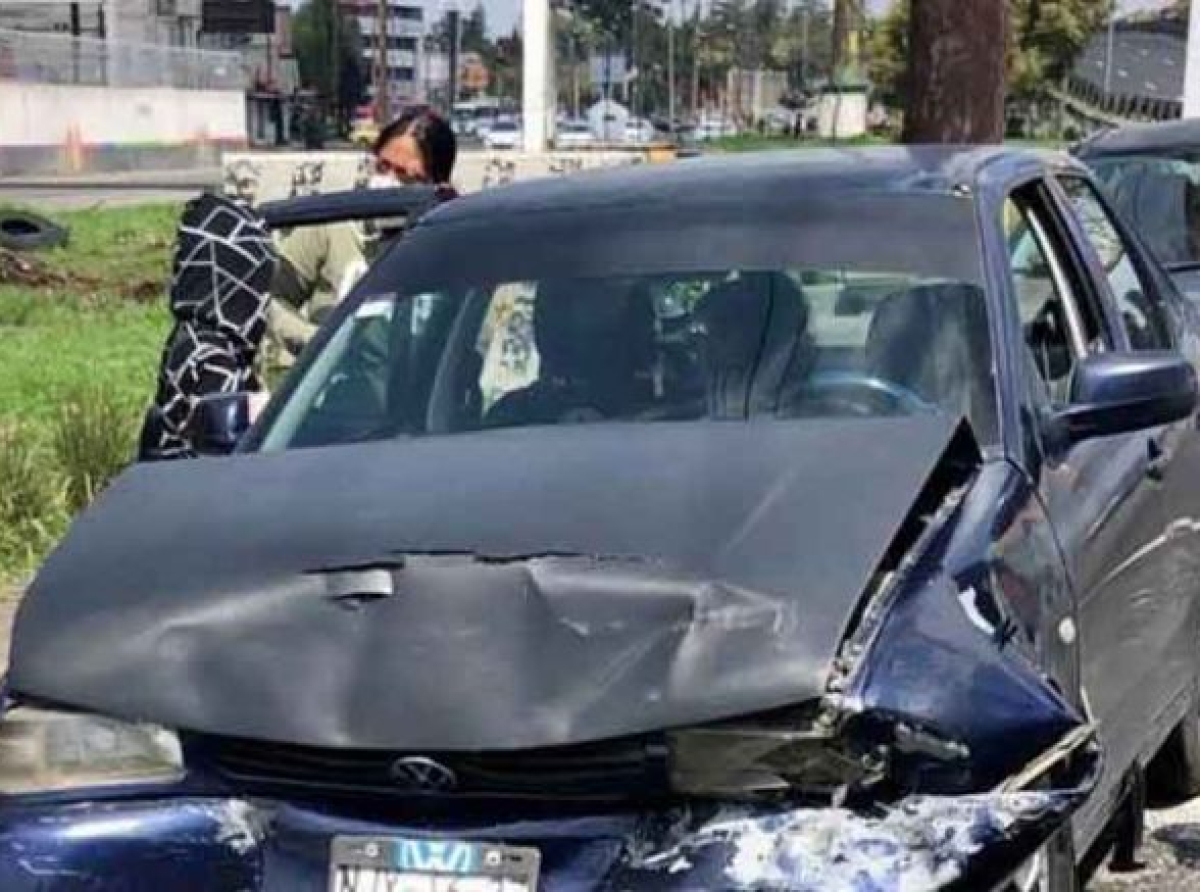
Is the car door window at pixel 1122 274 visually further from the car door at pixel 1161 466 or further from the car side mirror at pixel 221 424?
the car side mirror at pixel 221 424

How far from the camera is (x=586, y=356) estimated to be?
438 cm

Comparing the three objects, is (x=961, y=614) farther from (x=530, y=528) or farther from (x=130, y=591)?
(x=130, y=591)

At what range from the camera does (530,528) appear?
328 cm

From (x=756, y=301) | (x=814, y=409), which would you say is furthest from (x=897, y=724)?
(x=756, y=301)

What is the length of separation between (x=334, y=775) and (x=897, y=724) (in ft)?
2.68

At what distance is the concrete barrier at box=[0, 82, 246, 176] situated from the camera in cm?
5669

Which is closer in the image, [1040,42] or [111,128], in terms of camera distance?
[111,128]

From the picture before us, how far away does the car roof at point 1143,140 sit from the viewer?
1084 centimetres

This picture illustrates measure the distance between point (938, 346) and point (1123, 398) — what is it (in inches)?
15.0

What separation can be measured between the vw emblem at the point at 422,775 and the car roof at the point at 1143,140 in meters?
8.26

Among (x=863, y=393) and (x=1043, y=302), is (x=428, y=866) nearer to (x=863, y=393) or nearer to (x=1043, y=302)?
(x=863, y=393)

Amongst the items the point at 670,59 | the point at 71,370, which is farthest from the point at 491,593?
the point at 670,59

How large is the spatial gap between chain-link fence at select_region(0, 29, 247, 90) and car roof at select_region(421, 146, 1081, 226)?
5481 centimetres

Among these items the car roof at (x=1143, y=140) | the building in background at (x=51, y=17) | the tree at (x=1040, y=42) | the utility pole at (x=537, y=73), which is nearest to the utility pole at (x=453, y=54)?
the building in background at (x=51, y=17)
